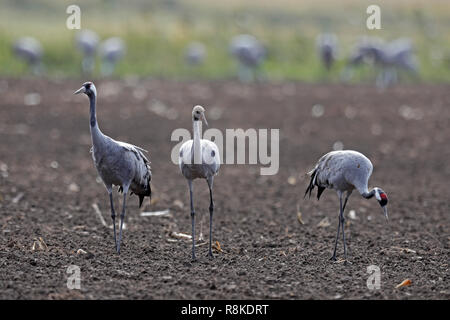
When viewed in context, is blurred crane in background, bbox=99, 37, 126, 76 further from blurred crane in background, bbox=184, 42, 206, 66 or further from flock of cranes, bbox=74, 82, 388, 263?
flock of cranes, bbox=74, 82, 388, 263

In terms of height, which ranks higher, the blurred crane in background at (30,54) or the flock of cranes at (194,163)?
the blurred crane in background at (30,54)

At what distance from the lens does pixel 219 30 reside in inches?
1409

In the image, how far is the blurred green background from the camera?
2952 cm

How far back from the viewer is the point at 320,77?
28156 millimetres

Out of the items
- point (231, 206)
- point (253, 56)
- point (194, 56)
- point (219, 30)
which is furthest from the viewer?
point (219, 30)

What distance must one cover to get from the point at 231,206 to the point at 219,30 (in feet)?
86.5

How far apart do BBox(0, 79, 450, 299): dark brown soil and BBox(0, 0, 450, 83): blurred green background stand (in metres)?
8.41

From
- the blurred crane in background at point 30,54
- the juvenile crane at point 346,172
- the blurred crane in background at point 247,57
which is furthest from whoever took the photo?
the blurred crane in background at point 247,57

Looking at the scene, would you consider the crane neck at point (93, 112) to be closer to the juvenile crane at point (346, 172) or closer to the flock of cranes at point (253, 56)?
the juvenile crane at point (346, 172)

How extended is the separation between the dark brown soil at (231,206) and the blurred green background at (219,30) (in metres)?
8.41

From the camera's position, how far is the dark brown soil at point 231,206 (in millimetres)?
6594

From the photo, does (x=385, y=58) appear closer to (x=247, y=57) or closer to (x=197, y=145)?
(x=247, y=57)

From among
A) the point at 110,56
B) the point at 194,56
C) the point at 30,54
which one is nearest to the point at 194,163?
the point at 30,54

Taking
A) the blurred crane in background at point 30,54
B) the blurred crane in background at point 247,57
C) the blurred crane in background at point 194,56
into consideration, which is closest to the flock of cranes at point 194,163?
the blurred crane in background at point 247,57
